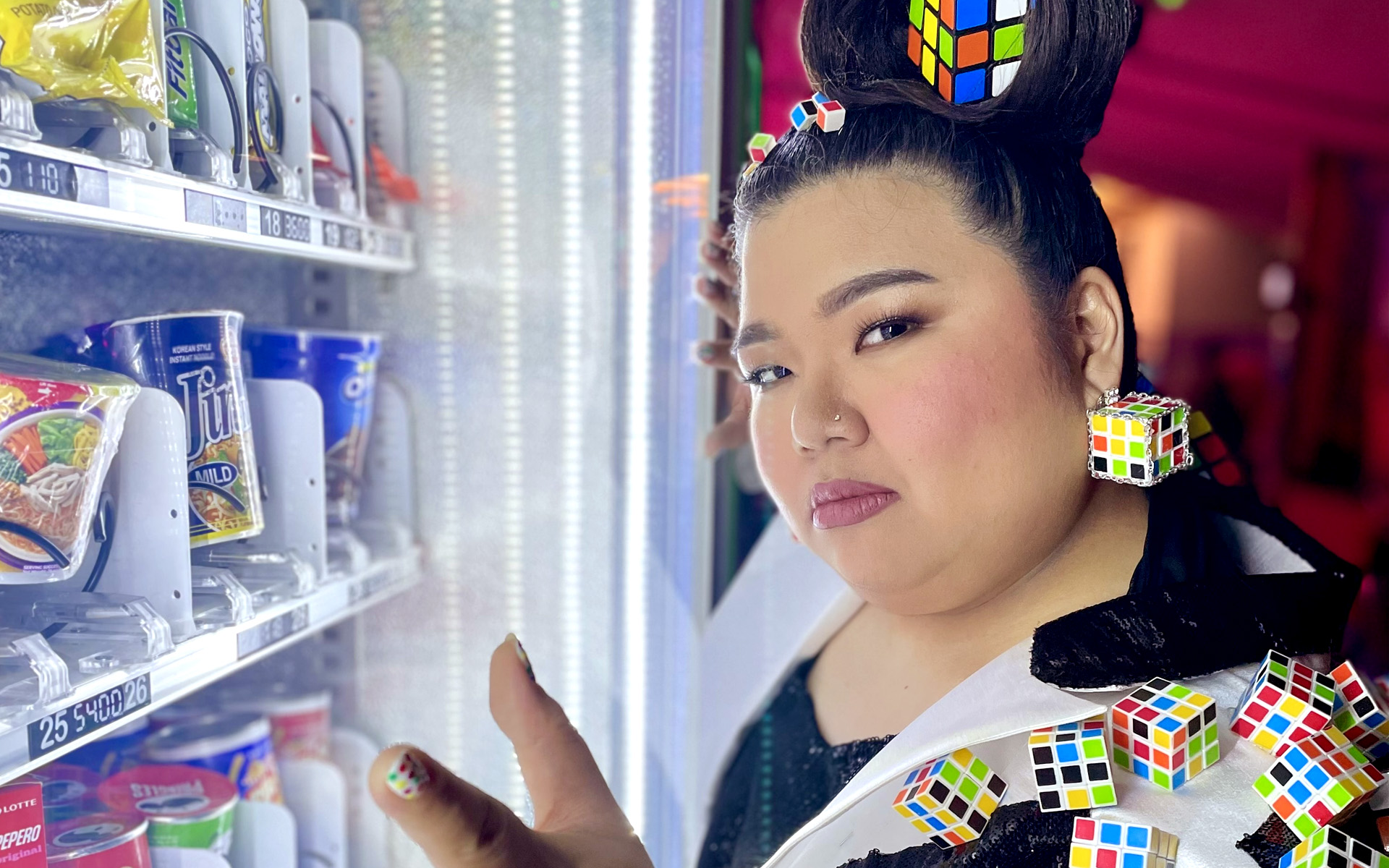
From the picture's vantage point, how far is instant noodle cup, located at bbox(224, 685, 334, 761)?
171 cm

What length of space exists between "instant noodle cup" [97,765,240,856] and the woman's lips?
0.96m

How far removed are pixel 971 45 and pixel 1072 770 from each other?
0.86 m

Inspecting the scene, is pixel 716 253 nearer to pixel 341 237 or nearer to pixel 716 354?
pixel 716 354

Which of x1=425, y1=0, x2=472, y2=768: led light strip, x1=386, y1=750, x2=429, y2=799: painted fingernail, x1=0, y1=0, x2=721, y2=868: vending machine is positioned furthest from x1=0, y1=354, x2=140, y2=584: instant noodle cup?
x1=425, y1=0, x2=472, y2=768: led light strip

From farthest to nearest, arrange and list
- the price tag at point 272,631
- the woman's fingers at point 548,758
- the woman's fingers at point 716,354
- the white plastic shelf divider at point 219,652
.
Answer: the woman's fingers at point 716,354 → the price tag at point 272,631 → the woman's fingers at point 548,758 → the white plastic shelf divider at point 219,652

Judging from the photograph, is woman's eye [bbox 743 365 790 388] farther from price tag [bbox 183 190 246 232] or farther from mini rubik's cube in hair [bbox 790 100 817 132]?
price tag [bbox 183 190 246 232]

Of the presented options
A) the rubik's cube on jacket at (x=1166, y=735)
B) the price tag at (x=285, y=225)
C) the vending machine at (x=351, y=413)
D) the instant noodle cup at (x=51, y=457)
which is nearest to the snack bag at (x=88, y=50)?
the vending machine at (x=351, y=413)

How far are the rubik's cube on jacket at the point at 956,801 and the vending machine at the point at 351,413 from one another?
26.2 inches

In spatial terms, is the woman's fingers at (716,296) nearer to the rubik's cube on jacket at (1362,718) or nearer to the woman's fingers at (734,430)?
the woman's fingers at (734,430)

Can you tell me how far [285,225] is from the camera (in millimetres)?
1342

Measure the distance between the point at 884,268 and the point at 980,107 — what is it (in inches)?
8.9

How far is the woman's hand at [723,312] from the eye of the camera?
4.93ft

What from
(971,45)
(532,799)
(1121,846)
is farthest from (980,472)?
(532,799)

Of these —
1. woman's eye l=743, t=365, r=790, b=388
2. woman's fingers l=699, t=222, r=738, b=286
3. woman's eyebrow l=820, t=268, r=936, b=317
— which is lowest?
woman's eye l=743, t=365, r=790, b=388
